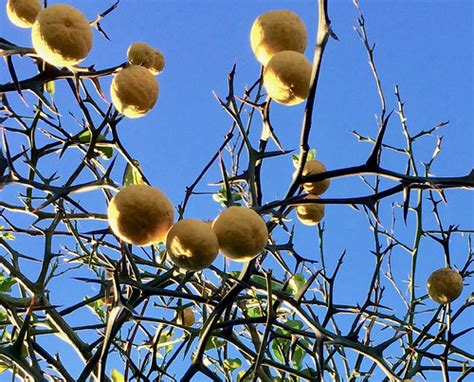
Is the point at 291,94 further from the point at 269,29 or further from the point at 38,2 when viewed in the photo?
the point at 38,2

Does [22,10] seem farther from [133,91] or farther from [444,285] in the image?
[444,285]

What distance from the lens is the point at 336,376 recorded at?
148 centimetres

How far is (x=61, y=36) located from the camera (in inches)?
38.6

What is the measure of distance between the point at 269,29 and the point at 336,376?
2.86 feet

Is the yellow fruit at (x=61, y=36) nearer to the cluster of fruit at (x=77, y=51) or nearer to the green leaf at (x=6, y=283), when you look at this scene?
the cluster of fruit at (x=77, y=51)

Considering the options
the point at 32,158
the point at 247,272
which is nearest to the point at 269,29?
the point at 247,272

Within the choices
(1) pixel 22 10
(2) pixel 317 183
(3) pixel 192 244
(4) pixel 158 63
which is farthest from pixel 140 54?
(3) pixel 192 244

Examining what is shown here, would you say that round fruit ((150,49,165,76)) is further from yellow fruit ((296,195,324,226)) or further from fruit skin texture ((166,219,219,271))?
fruit skin texture ((166,219,219,271))

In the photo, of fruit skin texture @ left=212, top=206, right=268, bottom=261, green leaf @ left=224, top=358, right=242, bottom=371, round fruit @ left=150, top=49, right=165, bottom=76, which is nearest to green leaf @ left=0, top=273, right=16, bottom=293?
green leaf @ left=224, top=358, right=242, bottom=371

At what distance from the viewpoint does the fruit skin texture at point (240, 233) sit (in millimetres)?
909

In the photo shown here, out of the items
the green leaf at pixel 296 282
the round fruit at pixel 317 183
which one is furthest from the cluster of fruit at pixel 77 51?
the green leaf at pixel 296 282

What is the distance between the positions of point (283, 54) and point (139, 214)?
374 mm

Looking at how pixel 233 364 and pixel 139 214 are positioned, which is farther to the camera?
pixel 233 364

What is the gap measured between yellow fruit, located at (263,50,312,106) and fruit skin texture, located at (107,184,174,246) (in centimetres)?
27
